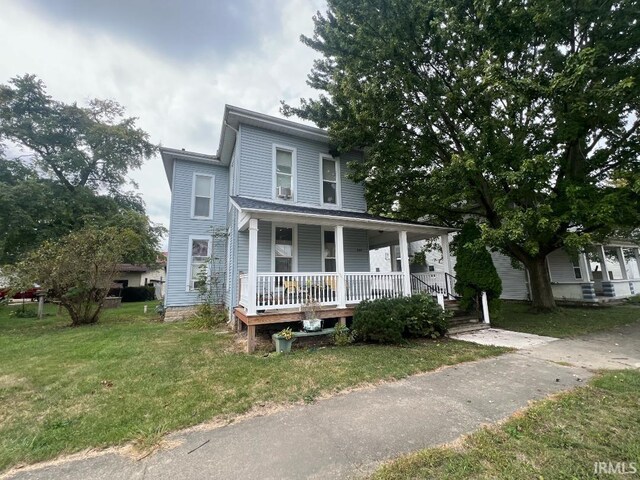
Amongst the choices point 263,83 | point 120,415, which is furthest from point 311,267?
point 263,83

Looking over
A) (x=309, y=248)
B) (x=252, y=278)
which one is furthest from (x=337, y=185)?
(x=252, y=278)

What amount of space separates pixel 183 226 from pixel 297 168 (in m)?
5.68

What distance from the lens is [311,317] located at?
23.6ft

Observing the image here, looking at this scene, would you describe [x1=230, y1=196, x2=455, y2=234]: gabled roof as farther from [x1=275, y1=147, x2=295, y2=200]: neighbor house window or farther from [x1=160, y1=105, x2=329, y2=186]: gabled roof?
[x1=160, y1=105, x2=329, y2=186]: gabled roof

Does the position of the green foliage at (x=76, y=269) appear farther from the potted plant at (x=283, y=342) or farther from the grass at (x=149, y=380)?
the potted plant at (x=283, y=342)

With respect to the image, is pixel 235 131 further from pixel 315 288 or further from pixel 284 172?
pixel 315 288

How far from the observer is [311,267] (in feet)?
32.9

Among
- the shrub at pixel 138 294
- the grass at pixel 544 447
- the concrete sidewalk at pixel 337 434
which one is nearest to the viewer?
the grass at pixel 544 447

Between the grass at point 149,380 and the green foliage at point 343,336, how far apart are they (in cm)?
35

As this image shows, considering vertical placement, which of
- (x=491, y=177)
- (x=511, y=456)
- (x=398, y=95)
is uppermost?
(x=398, y=95)

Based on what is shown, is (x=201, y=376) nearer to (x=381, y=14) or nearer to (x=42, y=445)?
(x=42, y=445)

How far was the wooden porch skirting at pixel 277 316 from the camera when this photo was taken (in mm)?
6652

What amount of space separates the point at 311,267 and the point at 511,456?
7.75 m

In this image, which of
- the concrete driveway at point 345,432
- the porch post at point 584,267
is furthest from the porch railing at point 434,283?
the porch post at point 584,267
